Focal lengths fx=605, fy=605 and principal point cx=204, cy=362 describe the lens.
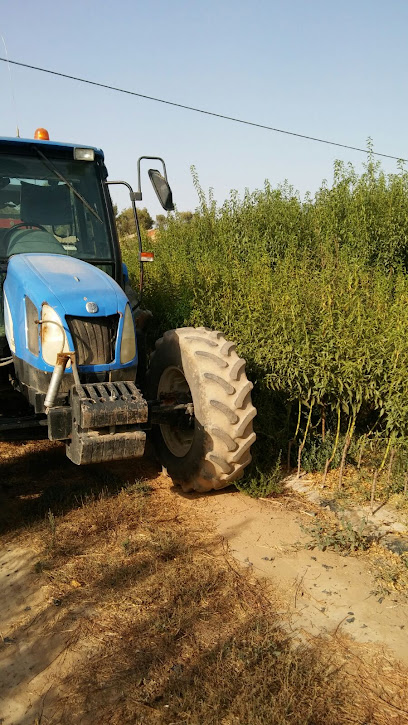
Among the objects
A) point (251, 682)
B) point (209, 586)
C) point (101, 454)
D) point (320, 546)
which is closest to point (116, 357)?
point (101, 454)

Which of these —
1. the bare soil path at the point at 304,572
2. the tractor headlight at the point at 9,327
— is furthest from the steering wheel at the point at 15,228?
the bare soil path at the point at 304,572

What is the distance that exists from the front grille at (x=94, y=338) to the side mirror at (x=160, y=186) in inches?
44.3

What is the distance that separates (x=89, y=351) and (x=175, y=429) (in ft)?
4.11

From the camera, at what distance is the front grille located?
11.7 ft

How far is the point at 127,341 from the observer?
3.78 metres

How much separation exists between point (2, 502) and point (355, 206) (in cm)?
654

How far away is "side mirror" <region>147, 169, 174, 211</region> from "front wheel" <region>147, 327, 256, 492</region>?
96cm

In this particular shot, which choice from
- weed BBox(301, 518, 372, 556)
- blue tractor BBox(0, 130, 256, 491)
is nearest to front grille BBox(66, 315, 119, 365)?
blue tractor BBox(0, 130, 256, 491)

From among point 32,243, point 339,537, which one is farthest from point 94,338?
point 339,537

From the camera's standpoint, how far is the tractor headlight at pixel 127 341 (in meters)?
3.75

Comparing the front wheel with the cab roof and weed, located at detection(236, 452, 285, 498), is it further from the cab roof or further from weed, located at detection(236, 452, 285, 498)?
the cab roof

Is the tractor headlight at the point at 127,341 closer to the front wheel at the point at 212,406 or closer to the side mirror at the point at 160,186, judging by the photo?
the front wheel at the point at 212,406

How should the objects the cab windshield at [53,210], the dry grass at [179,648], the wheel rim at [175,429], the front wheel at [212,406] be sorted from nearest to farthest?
the dry grass at [179,648], the front wheel at [212,406], the cab windshield at [53,210], the wheel rim at [175,429]

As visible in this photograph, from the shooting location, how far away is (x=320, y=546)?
373 cm
